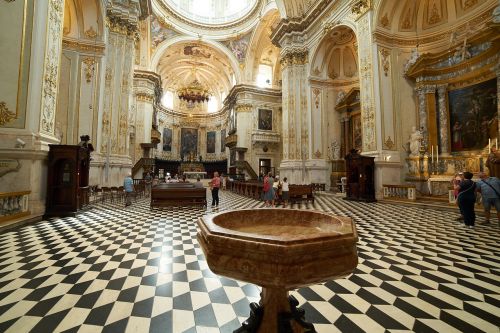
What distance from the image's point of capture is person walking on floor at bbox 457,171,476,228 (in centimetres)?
522

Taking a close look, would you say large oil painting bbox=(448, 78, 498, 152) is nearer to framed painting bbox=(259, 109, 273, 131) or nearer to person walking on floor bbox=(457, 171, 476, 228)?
person walking on floor bbox=(457, 171, 476, 228)

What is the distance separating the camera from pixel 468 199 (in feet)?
17.5

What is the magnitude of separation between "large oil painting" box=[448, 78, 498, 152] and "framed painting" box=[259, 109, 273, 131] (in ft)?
51.2

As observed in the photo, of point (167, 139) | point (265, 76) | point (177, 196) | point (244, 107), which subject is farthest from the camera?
point (167, 139)

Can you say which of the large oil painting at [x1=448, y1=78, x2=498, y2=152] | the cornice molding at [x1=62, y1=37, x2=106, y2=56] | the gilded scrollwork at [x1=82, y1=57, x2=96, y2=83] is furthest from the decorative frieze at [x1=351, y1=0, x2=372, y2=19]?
the gilded scrollwork at [x1=82, y1=57, x2=96, y2=83]

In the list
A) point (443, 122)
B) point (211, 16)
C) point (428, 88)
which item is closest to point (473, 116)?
point (443, 122)

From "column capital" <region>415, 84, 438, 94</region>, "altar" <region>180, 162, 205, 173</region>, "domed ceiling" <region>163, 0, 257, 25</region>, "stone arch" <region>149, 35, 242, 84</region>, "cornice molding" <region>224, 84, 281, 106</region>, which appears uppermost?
"domed ceiling" <region>163, 0, 257, 25</region>

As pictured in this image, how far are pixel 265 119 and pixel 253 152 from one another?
4.00 metres

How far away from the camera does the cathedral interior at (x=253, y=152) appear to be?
237cm

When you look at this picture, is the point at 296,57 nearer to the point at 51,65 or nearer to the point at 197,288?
the point at 51,65

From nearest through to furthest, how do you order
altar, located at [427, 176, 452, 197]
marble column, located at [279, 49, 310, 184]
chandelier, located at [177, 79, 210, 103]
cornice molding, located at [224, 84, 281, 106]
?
altar, located at [427, 176, 452, 197] → marble column, located at [279, 49, 310, 184] → cornice molding, located at [224, 84, 281, 106] → chandelier, located at [177, 79, 210, 103]

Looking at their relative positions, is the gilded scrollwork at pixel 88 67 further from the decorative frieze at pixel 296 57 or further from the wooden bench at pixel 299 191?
the decorative frieze at pixel 296 57

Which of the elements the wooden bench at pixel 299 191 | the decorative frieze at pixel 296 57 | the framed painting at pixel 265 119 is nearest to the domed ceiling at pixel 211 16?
the decorative frieze at pixel 296 57

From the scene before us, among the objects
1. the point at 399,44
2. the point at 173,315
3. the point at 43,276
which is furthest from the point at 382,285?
the point at 399,44
